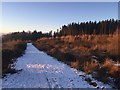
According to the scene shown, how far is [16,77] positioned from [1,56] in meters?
3.59

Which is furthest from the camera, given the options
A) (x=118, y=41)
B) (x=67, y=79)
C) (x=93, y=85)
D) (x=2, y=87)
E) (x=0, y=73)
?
(x=118, y=41)

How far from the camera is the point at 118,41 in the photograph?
23594mm

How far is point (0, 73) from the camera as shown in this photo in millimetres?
13500

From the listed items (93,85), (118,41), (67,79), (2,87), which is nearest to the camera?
(2,87)

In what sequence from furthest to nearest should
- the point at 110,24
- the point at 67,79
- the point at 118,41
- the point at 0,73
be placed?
the point at 110,24 → the point at 118,41 → the point at 0,73 → the point at 67,79

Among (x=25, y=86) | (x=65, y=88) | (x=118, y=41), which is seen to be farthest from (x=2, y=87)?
(x=118, y=41)

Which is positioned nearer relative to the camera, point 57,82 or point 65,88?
point 65,88

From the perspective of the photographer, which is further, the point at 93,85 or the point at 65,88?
the point at 93,85

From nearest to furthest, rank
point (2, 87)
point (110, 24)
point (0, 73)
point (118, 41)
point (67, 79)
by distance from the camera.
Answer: point (2, 87) < point (67, 79) < point (0, 73) < point (118, 41) < point (110, 24)

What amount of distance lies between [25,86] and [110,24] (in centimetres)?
9114

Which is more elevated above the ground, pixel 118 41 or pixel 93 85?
pixel 118 41

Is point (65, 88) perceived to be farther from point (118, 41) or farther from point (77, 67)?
point (118, 41)

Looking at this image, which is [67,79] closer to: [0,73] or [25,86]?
[25,86]

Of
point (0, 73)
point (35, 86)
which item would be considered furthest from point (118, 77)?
point (0, 73)
